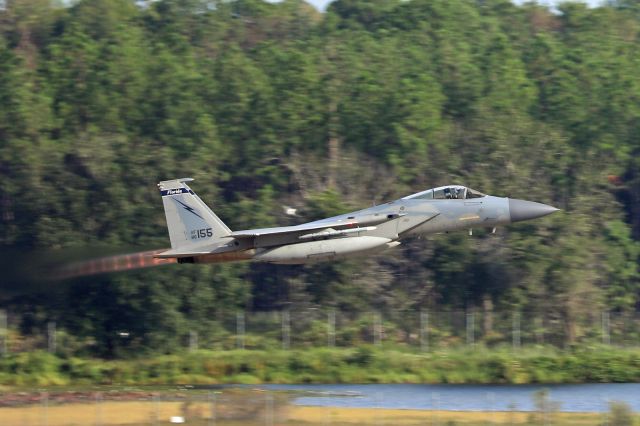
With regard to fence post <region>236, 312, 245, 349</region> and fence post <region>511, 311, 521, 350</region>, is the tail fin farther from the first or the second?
fence post <region>511, 311, 521, 350</region>

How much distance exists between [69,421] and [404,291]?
1084 inches

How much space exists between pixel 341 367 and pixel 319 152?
75.1ft

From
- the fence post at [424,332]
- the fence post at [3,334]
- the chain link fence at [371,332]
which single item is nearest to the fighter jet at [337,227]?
the fence post at [424,332]

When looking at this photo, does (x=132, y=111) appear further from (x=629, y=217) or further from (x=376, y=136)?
(x=629, y=217)

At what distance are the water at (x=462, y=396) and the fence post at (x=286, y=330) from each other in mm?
5220

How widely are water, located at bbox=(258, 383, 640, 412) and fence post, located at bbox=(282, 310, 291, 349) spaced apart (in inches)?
206

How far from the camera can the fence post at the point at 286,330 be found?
51.6m

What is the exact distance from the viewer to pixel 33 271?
43938 mm

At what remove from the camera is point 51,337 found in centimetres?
5253

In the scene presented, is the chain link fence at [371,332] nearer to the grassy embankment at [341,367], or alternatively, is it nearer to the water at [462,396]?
the grassy embankment at [341,367]

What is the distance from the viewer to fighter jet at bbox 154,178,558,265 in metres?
37.4

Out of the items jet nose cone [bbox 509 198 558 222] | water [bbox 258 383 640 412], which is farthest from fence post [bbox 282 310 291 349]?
jet nose cone [bbox 509 198 558 222]

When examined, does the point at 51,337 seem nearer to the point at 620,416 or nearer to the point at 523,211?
the point at 523,211

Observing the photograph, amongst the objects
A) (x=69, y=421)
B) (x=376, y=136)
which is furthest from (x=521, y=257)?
(x=69, y=421)
